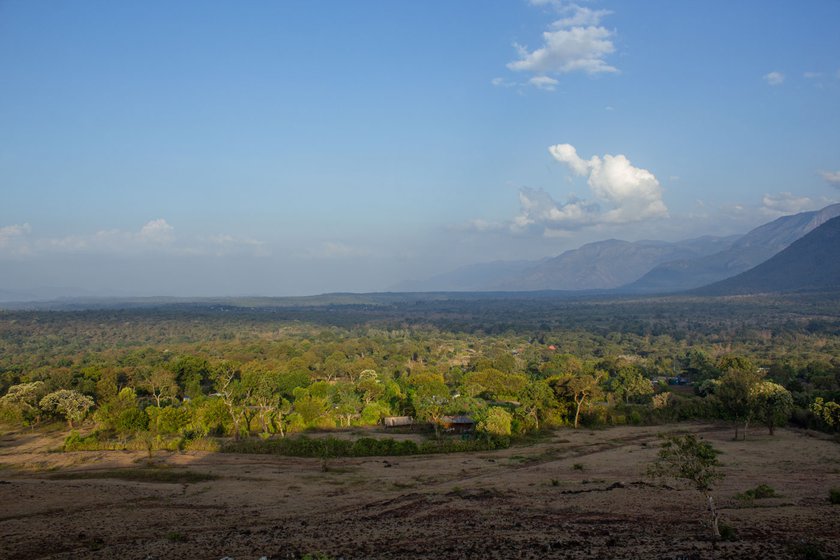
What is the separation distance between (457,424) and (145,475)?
24.3 metres

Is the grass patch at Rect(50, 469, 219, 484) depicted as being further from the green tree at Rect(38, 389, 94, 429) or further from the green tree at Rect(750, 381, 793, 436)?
the green tree at Rect(750, 381, 793, 436)

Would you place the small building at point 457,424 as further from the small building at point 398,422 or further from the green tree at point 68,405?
the green tree at point 68,405

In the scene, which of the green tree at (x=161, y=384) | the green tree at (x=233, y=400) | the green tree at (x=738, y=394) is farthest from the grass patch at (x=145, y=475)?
the green tree at (x=738, y=394)

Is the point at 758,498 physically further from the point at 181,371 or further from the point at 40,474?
the point at 181,371

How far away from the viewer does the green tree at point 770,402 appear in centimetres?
4031

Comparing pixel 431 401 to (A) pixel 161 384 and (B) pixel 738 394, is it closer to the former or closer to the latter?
(B) pixel 738 394

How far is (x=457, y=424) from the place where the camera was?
148 ft

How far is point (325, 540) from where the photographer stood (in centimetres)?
1848

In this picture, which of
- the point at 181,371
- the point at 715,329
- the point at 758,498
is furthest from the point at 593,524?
the point at 715,329

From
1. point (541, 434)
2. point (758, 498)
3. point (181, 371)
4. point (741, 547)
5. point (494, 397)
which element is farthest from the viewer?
point (181, 371)

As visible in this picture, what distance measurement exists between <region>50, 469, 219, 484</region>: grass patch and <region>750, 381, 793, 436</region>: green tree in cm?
3983

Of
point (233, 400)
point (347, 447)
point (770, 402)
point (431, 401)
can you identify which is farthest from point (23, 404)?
point (770, 402)

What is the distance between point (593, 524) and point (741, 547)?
16.1ft

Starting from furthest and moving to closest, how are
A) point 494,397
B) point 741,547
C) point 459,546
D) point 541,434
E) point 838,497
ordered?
point 494,397 → point 541,434 → point 838,497 → point 459,546 → point 741,547
